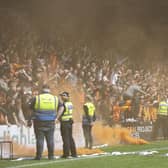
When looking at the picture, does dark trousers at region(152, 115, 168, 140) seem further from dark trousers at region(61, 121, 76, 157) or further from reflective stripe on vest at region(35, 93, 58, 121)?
reflective stripe on vest at region(35, 93, 58, 121)

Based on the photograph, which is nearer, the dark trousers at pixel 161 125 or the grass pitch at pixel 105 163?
the grass pitch at pixel 105 163

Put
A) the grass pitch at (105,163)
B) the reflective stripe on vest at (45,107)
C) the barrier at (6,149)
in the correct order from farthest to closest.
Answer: the barrier at (6,149), the reflective stripe on vest at (45,107), the grass pitch at (105,163)

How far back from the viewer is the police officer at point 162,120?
2556 centimetres

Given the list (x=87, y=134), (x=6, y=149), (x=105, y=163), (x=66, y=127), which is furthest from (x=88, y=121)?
(x=105, y=163)

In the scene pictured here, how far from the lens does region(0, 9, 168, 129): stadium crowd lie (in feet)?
66.4

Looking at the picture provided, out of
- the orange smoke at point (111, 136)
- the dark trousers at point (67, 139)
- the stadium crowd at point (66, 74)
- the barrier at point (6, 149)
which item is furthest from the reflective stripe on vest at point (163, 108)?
the dark trousers at point (67, 139)

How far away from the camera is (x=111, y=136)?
23.0 metres

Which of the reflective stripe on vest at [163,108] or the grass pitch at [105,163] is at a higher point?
the reflective stripe on vest at [163,108]

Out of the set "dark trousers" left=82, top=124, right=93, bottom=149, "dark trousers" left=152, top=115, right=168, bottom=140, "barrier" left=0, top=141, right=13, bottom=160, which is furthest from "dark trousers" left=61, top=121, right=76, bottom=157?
"dark trousers" left=152, top=115, right=168, bottom=140

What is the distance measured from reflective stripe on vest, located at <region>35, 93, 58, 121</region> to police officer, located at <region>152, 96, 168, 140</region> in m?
10.7

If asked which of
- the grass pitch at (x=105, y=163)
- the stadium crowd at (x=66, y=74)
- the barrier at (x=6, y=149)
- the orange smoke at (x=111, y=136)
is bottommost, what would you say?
the grass pitch at (x=105, y=163)

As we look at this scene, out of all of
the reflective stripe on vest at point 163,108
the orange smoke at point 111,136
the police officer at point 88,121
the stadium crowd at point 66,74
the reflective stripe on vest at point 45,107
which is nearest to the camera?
the reflective stripe on vest at point 45,107

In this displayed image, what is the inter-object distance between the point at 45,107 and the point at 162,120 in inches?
447

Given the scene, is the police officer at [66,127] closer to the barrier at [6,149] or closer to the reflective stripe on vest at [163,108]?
the barrier at [6,149]
